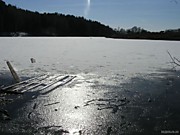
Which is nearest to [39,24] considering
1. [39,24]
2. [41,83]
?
[39,24]

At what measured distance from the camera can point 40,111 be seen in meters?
5.81

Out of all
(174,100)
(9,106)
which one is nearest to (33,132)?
(9,106)

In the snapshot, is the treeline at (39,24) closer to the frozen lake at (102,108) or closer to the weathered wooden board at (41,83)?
the weathered wooden board at (41,83)

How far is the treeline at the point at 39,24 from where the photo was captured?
85.2m

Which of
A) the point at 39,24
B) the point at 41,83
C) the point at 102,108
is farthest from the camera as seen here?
the point at 39,24

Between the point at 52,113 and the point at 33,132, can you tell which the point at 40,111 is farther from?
the point at 33,132

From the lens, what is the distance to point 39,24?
3664 inches

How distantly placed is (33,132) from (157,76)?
7.17 meters

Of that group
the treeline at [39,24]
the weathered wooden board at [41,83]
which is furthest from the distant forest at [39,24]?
the weathered wooden board at [41,83]

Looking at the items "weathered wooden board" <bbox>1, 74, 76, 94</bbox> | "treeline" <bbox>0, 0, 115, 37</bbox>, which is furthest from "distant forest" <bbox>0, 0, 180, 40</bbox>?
"weathered wooden board" <bbox>1, 74, 76, 94</bbox>

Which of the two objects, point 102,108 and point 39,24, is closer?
point 102,108

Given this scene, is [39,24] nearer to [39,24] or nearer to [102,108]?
[39,24]

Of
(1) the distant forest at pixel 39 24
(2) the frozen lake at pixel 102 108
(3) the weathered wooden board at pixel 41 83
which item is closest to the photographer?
(2) the frozen lake at pixel 102 108

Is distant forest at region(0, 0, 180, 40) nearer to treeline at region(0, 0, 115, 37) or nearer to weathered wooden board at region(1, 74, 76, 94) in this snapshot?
A: treeline at region(0, 0, 115, 37)
